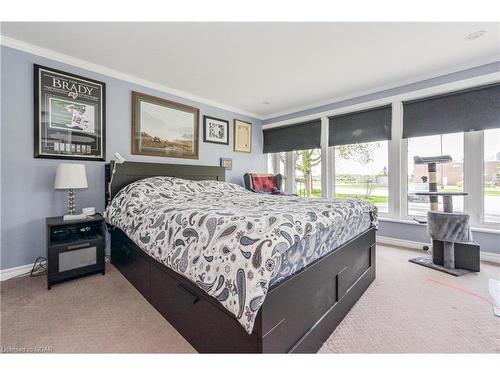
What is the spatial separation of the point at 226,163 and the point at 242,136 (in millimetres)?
722

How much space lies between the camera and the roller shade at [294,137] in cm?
414

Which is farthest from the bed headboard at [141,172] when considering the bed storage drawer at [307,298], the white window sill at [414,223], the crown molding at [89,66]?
the white window sill at [414,223]

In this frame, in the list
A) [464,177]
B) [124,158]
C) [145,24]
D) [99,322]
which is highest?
[145,24]

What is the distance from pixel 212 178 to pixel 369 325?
2.81 m

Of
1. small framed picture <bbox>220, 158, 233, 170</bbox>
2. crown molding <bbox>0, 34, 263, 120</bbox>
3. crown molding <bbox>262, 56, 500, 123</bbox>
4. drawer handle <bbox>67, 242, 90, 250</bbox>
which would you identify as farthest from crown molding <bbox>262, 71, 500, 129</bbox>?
drawer handle <bbox>67, 242, 90, 250</bbox>

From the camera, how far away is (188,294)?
1327mm

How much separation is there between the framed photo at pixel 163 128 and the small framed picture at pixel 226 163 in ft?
1.76

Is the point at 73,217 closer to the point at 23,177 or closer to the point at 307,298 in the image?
the point at 23,177

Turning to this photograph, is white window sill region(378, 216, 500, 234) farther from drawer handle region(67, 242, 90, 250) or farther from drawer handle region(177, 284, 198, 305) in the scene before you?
drawer handle region(67, 242, 90, 250)

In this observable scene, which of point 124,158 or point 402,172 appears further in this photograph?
point 402,172

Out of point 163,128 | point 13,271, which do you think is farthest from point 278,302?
point 163,128
